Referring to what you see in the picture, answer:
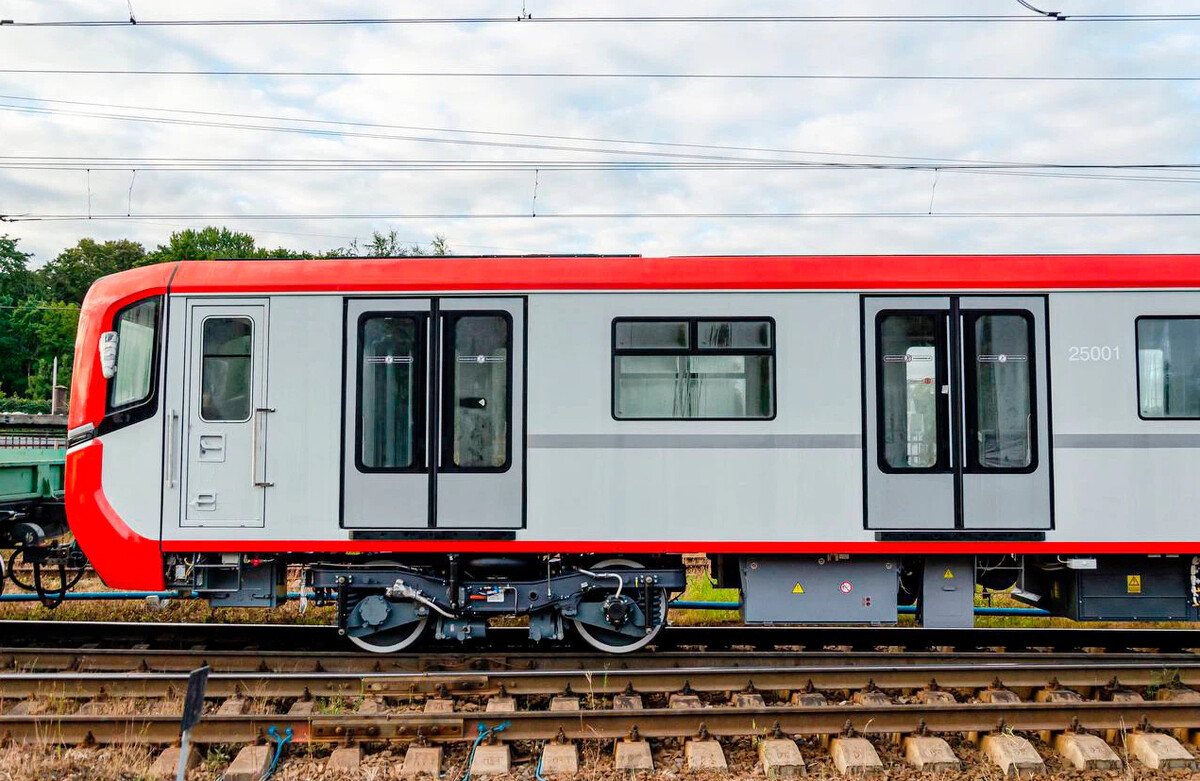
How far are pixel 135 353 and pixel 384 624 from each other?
3165 millimetres

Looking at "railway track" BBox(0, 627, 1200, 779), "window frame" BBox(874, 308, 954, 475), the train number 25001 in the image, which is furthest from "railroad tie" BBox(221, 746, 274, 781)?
the train number 25001

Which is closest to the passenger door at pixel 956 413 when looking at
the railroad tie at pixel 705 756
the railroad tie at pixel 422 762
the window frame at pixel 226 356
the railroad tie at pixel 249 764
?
the railroad tie at pixel 705 756

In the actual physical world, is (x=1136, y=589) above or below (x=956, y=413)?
below

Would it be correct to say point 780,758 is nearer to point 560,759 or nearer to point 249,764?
point 560,759

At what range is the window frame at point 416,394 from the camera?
7.47 metres

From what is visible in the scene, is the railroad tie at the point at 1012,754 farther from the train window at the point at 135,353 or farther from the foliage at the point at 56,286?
the foliage at the point at 56,286

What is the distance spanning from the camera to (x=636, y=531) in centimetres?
743

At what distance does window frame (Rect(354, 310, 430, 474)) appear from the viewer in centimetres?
747

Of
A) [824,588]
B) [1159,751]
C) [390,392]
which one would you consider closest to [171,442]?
[390,392]

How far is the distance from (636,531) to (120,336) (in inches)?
186

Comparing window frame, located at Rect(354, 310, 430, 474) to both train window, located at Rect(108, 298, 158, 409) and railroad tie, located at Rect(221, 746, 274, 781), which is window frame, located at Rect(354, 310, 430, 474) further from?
railroad tie, located at Rect(221, 746, 274, 781)

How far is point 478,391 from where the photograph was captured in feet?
24.7

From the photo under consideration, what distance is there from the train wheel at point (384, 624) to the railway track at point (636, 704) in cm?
20

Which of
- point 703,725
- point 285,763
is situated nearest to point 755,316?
point 703,725
